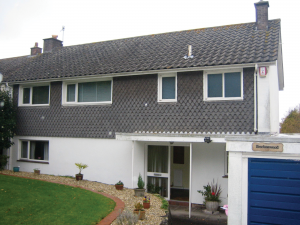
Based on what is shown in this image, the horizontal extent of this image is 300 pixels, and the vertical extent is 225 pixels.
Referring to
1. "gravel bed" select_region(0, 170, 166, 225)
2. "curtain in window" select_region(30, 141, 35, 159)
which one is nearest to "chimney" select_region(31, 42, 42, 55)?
"curtain in window" select_region(30, 141, 35, 159)

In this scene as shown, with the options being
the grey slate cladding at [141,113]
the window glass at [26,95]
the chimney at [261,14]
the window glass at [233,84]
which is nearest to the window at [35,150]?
the grey slate cladding at [141,113]

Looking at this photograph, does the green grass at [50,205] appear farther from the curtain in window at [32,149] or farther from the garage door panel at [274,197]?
the curtain in window at [32,149]

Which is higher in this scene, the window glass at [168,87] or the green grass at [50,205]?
the window glass at [168,87]

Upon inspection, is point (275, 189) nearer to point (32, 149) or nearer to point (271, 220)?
point (271, 220)

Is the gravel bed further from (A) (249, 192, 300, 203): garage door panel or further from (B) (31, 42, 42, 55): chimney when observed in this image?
(B) (31, 42, 42, 55): chimney

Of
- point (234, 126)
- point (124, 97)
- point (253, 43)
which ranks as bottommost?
point (234, 126)

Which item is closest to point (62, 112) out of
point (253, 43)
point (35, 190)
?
point (35, 190)

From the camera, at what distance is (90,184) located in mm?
13258

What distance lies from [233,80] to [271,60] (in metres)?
1.63

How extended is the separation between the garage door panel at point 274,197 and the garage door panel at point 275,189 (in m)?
0.09

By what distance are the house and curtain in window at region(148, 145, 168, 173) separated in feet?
0.15

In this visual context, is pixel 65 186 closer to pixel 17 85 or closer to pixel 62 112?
pixel 62 112

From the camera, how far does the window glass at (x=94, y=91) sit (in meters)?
14.7

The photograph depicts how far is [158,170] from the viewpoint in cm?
1324
